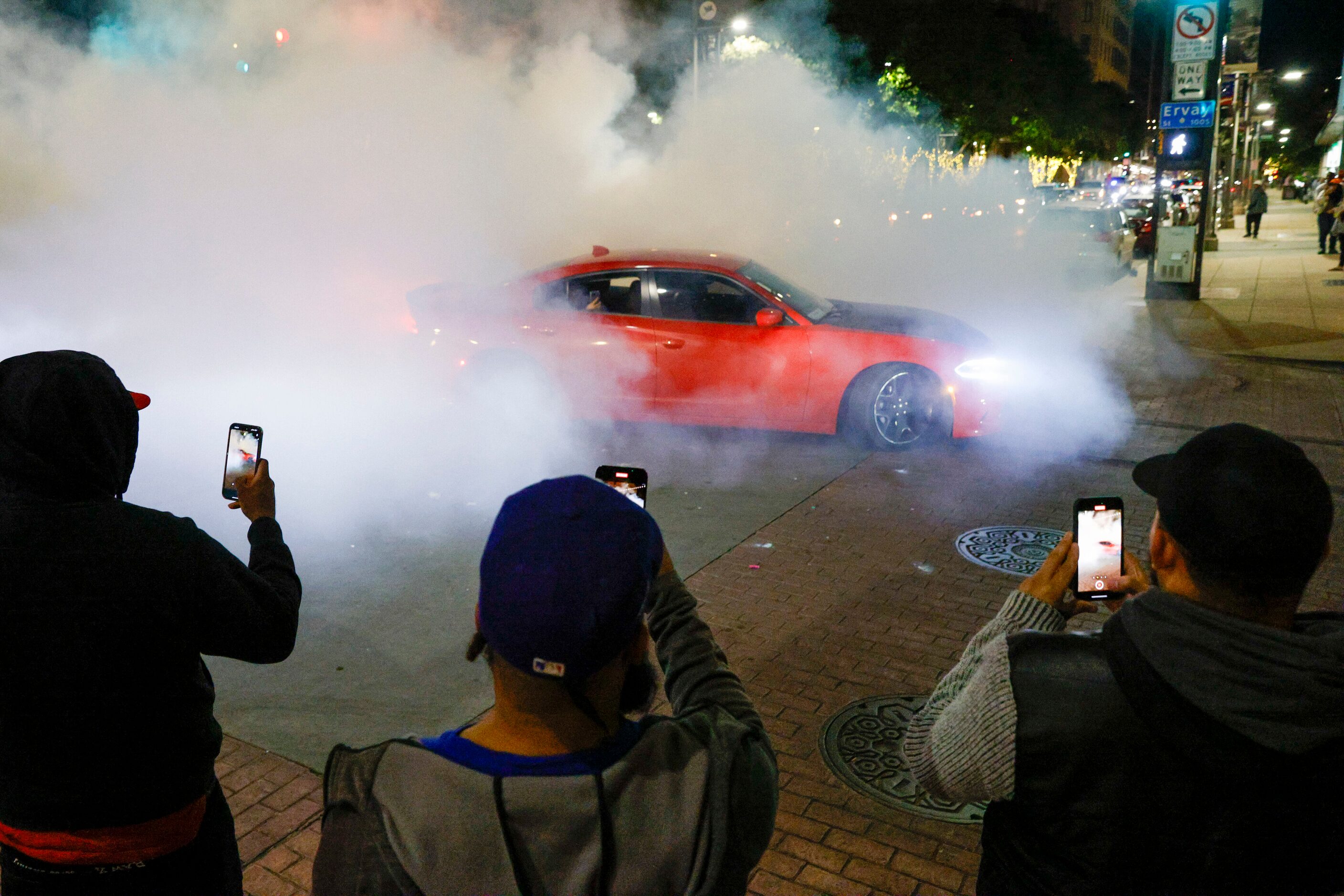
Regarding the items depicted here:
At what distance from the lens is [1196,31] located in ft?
51.3

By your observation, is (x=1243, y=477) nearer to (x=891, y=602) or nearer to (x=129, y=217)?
(x=891, y=602)

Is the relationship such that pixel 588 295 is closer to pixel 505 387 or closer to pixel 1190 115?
pixel 505 387

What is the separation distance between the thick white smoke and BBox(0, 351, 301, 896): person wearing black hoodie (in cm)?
442

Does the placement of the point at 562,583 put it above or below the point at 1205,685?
above

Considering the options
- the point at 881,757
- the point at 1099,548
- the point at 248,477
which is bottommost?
the point at 881,757

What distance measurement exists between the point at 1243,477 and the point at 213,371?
34.3 feet

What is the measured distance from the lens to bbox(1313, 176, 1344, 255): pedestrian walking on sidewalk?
22.7 metres

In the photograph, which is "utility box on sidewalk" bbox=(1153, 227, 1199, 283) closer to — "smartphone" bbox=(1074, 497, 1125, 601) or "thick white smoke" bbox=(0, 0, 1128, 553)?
"thick white smoke" bbox=(0, 0, 1128, 553)

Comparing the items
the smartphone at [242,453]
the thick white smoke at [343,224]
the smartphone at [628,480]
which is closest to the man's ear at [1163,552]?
the smartphone at [628,480]

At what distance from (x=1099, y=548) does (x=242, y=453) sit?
2.18 m

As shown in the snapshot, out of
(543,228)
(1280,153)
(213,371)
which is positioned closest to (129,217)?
(213,371)

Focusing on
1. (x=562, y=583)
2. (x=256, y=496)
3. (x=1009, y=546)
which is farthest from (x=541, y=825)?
(x=1009, y=546)

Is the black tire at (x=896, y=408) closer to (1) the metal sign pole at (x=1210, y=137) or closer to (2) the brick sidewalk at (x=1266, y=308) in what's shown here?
(2) the brick sidewalk at (x=1266, y=308)

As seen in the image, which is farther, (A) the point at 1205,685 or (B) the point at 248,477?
(B) the point at 248,477
